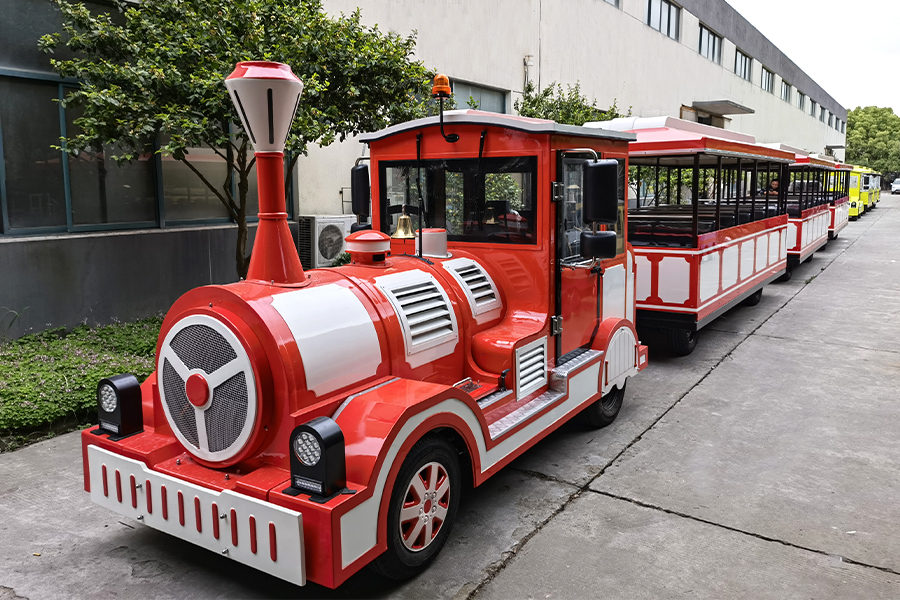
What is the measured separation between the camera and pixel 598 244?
15.8ft

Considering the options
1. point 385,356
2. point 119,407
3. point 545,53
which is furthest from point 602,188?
point 545,53

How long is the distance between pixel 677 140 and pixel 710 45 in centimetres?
2743

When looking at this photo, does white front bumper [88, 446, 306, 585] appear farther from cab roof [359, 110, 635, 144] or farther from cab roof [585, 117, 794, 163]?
cab roof [585, 117, 794, 163]

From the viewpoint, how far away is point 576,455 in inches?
205

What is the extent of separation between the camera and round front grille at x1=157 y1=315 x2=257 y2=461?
3.23 metres

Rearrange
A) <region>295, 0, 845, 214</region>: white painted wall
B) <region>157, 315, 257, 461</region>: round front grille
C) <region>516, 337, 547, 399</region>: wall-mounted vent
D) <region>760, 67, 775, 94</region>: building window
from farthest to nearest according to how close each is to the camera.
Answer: <region>760, 67, 775, 94</region>: building window
<region>295, 0, 845, 214</region>: white painted wall
<region>516, 337, 547, 399</region>: wall-mounted vent
<region>157, 315, 257, 461</region>: round front grille

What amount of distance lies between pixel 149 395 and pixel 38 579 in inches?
40.7

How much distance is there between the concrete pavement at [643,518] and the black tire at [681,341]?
47.5 inches

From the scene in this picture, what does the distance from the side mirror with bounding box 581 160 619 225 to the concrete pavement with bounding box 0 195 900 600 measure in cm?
182

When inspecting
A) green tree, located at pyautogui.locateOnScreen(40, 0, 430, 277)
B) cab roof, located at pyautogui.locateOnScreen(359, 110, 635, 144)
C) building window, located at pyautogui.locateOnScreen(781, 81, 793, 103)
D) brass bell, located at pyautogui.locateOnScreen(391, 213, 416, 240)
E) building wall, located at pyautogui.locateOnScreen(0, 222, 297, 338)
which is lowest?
building wall, located at pyautogui.locateOnScreen(0, 222, 297, 338)

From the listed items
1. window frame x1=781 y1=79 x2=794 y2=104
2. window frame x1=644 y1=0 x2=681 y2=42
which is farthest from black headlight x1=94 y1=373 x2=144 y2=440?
window frame x1=781 y1=79 x2=794 y2=104

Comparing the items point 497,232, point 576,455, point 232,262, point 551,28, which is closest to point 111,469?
point 497,232

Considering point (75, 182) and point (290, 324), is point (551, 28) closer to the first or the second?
point (75, 182)

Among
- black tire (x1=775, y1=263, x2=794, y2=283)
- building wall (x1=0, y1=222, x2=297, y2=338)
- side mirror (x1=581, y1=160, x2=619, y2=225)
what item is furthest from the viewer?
black tire (x1=775, y1=263, x2=794, y2=283)
